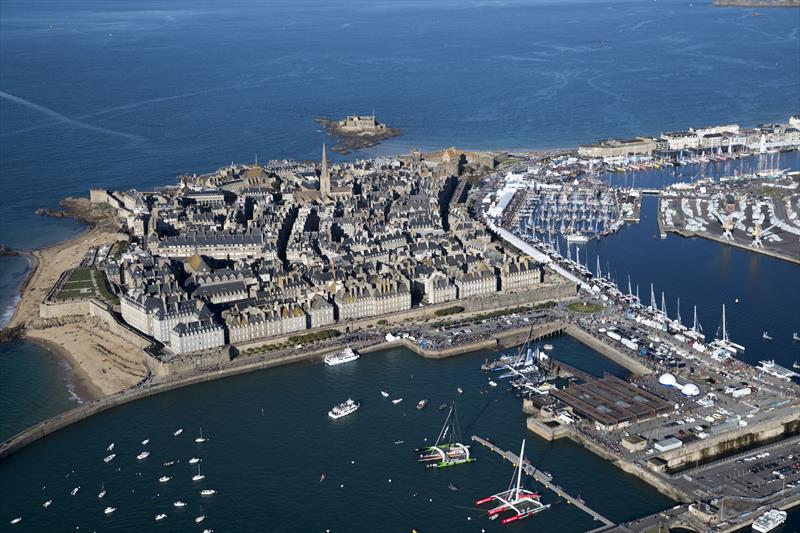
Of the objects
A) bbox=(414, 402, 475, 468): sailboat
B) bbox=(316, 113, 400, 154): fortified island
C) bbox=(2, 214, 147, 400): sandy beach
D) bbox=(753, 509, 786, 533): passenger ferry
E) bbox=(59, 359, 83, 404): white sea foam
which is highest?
bbox=(316, 113, 400, 154): fortified island

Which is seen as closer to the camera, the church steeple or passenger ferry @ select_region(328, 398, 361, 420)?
passenger ferry @ select_region(328, 398, 361, 420)

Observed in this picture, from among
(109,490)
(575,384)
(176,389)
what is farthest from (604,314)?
(109,490)

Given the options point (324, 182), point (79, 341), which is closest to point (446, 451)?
point (79, 341)

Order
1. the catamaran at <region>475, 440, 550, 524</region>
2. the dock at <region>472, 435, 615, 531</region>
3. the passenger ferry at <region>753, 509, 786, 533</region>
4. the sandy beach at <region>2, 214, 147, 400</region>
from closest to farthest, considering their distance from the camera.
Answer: the passenger ferry at <region>753, 509, 786, 533</region>, the dock at <region>472, 435, 615, 531</region>, the catamaran at <region>475, 440, 550, 524</region>, the sandy beach at <region>2, 214, 147, 400</region>

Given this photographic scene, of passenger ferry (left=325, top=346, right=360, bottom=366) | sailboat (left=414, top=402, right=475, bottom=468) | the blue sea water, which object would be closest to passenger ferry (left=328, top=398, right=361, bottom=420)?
the blue sea water

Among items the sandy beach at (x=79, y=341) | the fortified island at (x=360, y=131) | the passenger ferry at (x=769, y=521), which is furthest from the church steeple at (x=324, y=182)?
the passenger ferry at (x=769, y=521)

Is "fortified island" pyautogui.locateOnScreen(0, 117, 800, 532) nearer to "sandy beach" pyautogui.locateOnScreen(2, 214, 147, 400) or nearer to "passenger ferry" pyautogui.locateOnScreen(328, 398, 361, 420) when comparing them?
"sandy beach" pyautogui.locateOnScreen(2, 214, 147, 400)

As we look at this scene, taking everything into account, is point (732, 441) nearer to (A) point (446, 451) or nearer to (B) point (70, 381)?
(A) point (446, 451)

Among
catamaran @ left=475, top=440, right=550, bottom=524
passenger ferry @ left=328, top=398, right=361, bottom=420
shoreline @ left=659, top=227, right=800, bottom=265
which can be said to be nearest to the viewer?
catamaran @ left=475, top=440, right=550, bottom=524
